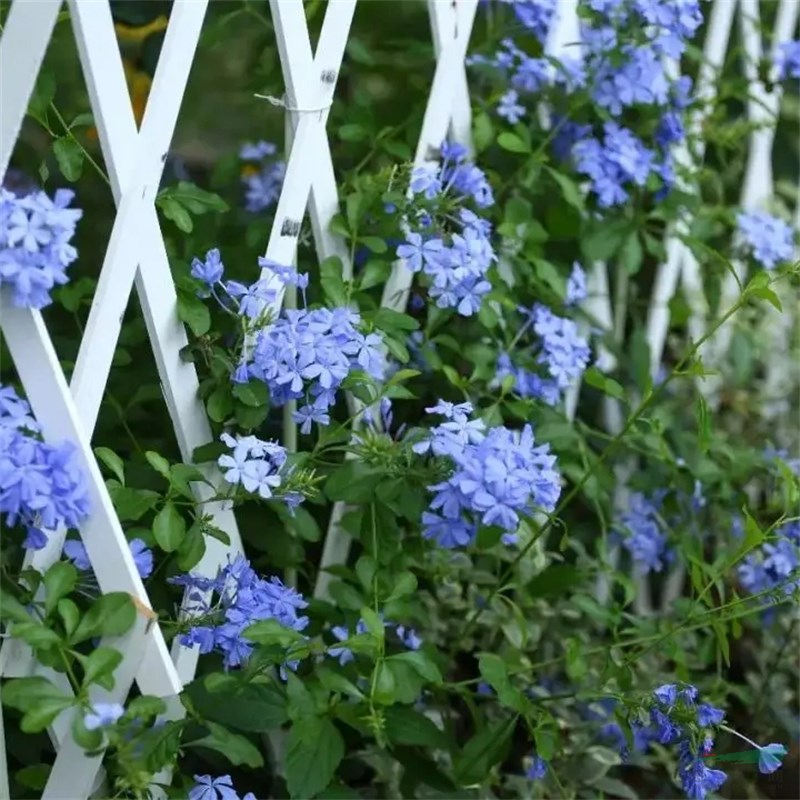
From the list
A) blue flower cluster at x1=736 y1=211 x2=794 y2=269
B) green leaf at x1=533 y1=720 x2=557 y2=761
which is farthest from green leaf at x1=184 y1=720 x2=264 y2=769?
blue flower cluster at x1=736 y1=211 x2=794 y2=269

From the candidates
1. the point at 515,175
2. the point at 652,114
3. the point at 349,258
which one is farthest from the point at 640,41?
the point at 349,258

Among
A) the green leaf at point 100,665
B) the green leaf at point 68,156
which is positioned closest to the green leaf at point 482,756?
the green leaf at point 100,665

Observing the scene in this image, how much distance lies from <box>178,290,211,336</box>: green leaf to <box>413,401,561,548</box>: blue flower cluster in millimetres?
264

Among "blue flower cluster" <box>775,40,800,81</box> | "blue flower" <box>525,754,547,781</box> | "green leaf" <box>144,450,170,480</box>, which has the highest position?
"blue flower cluster" <box>775,40,800,81</box>

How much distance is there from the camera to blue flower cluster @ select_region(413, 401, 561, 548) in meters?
1.25

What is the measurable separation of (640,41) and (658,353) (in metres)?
0.55

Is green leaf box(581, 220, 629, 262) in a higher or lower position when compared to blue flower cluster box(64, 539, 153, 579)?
higher

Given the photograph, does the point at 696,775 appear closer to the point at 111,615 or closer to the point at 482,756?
the point at 482,756

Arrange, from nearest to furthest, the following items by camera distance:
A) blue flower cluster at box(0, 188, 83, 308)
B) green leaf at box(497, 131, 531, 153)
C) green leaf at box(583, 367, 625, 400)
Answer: blue flower cluster at box(0, 188, 83, 308)
green leaf at box(583, 367, 625, 400)
green leaf at box(497, 131, 531, 153)

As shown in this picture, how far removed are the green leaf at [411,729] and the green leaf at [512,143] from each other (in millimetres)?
768

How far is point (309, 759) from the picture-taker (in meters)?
1.29

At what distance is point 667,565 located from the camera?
1956 mm

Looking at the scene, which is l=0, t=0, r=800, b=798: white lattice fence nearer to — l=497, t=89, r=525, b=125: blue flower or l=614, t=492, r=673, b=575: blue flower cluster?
l=497, t=89, r=525, b=125: blue flower

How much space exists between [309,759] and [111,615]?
0.94 feet
